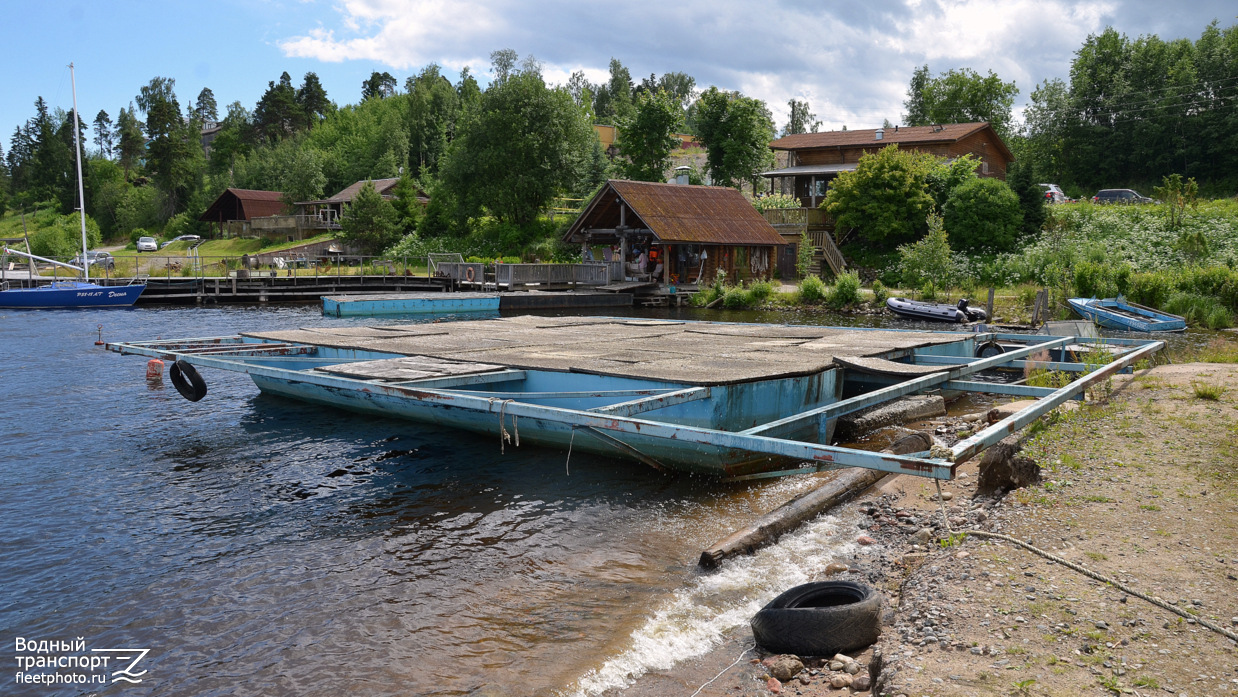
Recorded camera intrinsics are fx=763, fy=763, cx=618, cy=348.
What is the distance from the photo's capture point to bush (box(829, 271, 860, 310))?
123 feet

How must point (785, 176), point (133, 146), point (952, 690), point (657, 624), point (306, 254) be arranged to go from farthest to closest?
point (133, 146) < point (306, 254) < point (785, 176) < point (657, 624) < point (952, 690)

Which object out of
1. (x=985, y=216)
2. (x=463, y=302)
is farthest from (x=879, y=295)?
(x=463, y=302)

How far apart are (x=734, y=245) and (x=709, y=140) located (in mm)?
21964

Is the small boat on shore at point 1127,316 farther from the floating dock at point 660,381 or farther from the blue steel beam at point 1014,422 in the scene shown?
the blue steel beam at point 1014,422

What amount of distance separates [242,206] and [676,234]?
59.2 m

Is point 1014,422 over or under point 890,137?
under

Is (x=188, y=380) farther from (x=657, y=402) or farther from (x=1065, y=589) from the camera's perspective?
(x=1065, y=589)

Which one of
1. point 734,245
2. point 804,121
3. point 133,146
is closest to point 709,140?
point 734,245

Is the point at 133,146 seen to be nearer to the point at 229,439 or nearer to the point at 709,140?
the point at 709,140

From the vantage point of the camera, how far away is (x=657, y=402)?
9.47 metres

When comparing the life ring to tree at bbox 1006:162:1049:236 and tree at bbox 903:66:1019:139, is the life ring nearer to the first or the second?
tree at bbox 1006:162:1049:236

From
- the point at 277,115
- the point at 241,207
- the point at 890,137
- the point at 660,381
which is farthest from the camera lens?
the point at 277,115

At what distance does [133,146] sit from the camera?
383ft

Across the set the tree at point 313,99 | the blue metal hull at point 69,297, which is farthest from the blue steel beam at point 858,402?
Result: the tree at point 313,99
